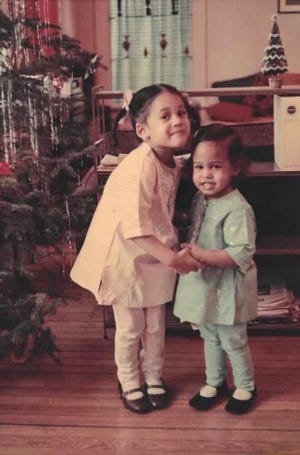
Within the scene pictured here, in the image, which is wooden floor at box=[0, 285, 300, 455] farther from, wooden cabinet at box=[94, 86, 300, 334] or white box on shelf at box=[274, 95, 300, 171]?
white box on shelf at box=[274, 95, 300, 171]

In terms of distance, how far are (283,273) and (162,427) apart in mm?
1240

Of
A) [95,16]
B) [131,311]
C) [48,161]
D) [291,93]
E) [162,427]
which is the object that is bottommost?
[162,427]

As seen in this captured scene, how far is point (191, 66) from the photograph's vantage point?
22.3 ft

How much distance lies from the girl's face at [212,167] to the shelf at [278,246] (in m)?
0.70

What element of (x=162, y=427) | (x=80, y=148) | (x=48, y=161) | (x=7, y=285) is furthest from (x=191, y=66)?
(x=162, y=427)

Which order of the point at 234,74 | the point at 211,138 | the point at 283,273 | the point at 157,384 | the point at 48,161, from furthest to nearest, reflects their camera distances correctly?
the point at 234,74, the point at 283,273, the point at 48,161, the point at 157,384, the point at 211,138

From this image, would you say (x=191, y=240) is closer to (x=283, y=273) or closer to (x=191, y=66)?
(x=283, y=273)

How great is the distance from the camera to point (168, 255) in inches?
79.3

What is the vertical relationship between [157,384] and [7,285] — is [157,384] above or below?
below

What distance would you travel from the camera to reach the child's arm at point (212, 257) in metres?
2.05

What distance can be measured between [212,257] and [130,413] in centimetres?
62

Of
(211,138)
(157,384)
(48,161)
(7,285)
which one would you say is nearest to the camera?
(211,138)

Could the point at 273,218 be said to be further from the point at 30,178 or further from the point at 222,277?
the point at 30,178

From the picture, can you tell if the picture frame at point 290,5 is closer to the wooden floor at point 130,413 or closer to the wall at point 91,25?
→ the wall at point 91,25
